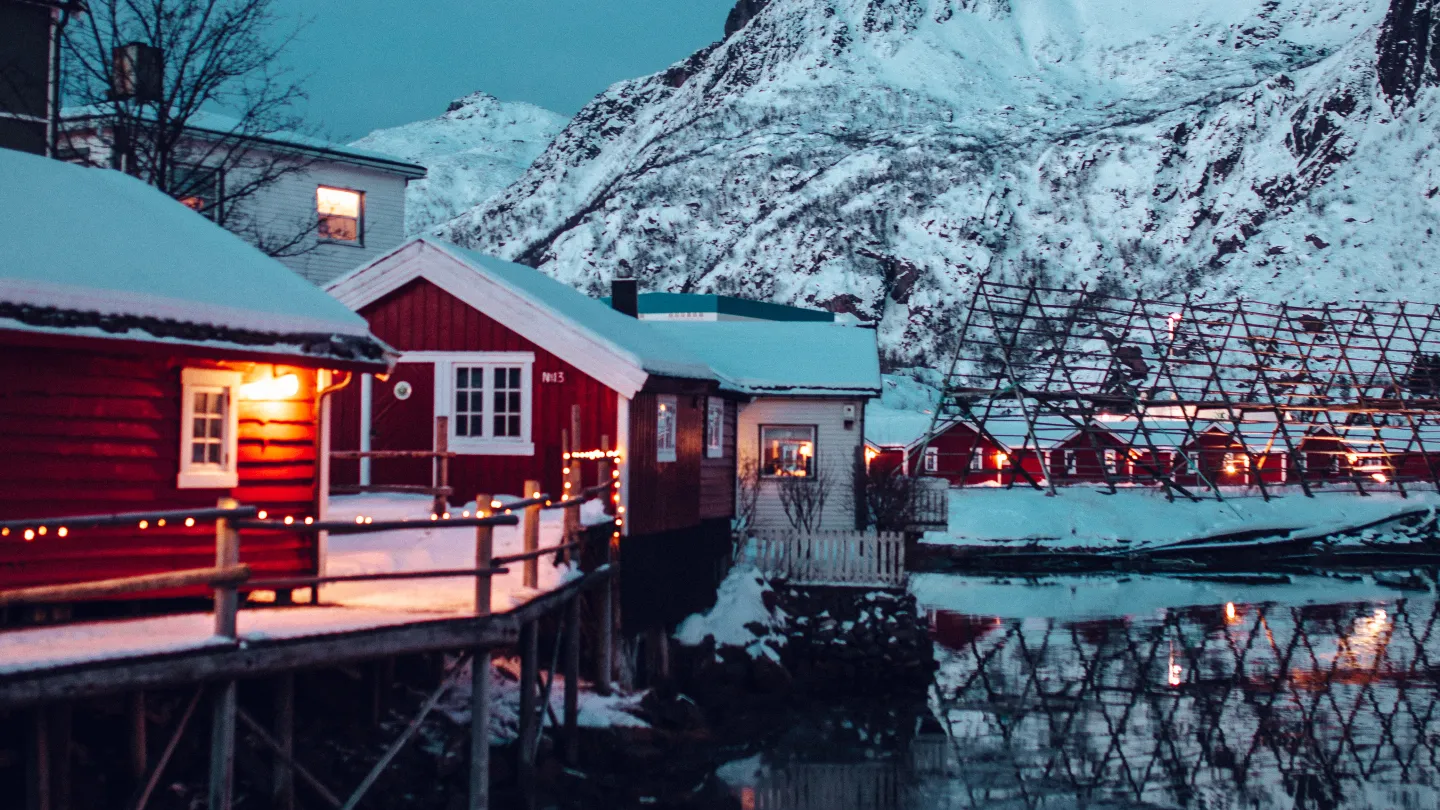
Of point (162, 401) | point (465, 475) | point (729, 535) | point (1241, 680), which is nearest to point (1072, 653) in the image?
point (1241, 680)

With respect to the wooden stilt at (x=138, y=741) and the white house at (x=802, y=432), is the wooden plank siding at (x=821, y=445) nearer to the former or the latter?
the white house at (x=802, y=432)

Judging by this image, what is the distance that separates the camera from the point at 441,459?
21812 millimetres

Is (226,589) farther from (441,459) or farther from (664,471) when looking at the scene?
(664,471)

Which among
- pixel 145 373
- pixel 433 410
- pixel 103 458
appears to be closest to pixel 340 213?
pixel 433 410

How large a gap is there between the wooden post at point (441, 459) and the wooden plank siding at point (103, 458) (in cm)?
Answer: 545

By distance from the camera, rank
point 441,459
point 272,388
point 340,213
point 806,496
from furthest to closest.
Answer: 1. point 340,213
2. point 806,496
3. point 441,459
4. point 272,388

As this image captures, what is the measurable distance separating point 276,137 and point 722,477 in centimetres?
1526

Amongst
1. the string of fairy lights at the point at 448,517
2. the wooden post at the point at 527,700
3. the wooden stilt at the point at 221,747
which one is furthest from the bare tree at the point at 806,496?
the wooden stilt at the point at 221,747

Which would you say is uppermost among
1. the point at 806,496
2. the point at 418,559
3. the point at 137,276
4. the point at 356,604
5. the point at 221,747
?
the point at 137,276

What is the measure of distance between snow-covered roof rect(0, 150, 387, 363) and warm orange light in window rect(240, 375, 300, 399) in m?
0.71

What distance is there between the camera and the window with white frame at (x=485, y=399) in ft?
74.1

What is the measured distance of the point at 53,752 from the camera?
1134 cm

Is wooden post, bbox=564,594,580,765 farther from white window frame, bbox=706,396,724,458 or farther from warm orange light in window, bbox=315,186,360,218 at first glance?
warm orange light in window, bbox=315,186,360,218

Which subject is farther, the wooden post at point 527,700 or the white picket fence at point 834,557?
the white picket fence at point 834,557
